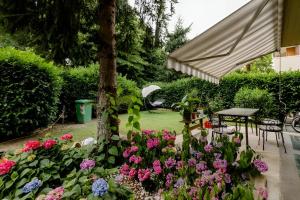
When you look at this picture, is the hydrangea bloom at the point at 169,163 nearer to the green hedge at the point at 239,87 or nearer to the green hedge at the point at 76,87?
the green hedge at the point at 76,87

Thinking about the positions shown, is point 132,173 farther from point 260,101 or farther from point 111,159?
point 260,101

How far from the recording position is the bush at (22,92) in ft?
23.4

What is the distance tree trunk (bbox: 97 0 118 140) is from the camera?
3.83 meters

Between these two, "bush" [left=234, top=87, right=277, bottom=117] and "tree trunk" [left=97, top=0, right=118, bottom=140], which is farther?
"bush" [left=234, top=87, right=277, bottom=117]

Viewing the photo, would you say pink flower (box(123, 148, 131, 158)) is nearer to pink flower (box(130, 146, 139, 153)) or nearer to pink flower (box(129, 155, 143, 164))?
pink flower (box(130, 146, 139, 153))

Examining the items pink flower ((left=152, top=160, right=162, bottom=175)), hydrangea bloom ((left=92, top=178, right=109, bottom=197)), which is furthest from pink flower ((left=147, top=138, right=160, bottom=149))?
hydrangea bloom ((left=92, top=178, right=109, bottom=197))

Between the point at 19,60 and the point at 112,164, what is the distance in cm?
640

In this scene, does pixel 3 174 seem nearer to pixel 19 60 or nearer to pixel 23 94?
pixel 23 94

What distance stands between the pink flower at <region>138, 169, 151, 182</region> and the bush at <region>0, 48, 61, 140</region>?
20.6 feet

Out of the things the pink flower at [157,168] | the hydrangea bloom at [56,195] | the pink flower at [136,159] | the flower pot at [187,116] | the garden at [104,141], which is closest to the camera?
the hydrangea bloom at [56,195]

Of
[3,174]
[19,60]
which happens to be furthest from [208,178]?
[19,60]

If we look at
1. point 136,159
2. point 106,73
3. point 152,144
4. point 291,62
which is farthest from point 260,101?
point 291,62

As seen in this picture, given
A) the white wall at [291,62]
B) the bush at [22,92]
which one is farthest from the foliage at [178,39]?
the bush at [22,92]

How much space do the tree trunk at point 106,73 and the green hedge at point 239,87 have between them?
1105cm
